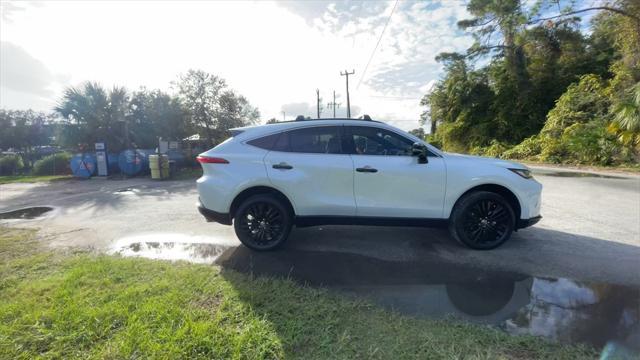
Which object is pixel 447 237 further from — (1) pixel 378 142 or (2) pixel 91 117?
(2) pixel 91 117

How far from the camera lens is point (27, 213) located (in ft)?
23.4

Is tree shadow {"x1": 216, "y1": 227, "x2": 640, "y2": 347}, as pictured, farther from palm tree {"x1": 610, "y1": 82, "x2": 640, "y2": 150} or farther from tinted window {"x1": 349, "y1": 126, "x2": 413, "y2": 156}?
palm tree {"x1": 610, "y1": 82, "x2": 640, "y2": 150}

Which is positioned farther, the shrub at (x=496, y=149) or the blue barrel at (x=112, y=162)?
the shrub at (x=496, y=149)

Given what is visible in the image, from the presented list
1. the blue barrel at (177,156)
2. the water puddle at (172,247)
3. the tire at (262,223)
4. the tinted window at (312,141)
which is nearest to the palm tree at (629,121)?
the tinted window at (312,141)

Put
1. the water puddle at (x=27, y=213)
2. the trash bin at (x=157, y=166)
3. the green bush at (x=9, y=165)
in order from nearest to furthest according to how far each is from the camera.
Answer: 1. the water puddle at (x=27, y=213)
2. the trash bin at (x=157, y=166)
3. the green bush at (x=9, y=165)

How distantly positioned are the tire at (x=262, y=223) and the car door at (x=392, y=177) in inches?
40.3

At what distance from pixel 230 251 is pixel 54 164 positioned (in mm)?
22612

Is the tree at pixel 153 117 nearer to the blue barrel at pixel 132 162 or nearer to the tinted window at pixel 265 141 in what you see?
the blue barrel at pixel 132 162

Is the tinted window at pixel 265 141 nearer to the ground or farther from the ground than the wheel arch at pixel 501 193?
farther from the ground

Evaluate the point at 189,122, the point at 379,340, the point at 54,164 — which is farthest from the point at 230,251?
the point at 54,164

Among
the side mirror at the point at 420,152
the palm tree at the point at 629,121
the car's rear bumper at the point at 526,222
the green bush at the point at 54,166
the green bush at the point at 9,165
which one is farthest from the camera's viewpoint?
the green bush at the point at 9,165

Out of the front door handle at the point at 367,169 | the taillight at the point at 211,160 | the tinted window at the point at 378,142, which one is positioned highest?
the tinted window at the point at 378,142

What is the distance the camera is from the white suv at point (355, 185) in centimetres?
380

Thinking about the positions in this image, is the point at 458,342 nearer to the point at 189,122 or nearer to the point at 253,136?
the point at 253,136
